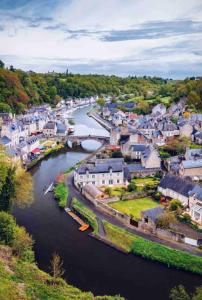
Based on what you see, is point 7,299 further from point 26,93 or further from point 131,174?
point 26,93

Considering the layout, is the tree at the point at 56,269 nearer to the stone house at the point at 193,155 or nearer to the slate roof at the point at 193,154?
the stone house at the point at 193,155

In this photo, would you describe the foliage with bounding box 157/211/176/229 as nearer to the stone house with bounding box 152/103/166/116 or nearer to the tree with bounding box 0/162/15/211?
the tree with bounding box 0/162/15/211

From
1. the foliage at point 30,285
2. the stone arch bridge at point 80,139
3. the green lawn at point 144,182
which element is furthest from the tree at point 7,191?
the stone arch bridge at point 80,139

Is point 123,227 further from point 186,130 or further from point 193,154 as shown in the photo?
point 186,130

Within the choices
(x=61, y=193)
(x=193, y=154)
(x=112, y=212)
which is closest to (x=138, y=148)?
(x=193, y=154)

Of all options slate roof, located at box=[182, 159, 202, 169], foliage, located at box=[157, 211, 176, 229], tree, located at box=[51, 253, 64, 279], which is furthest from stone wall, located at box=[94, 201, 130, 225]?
slate roof, located at box=[182, 159, 202, 169]
